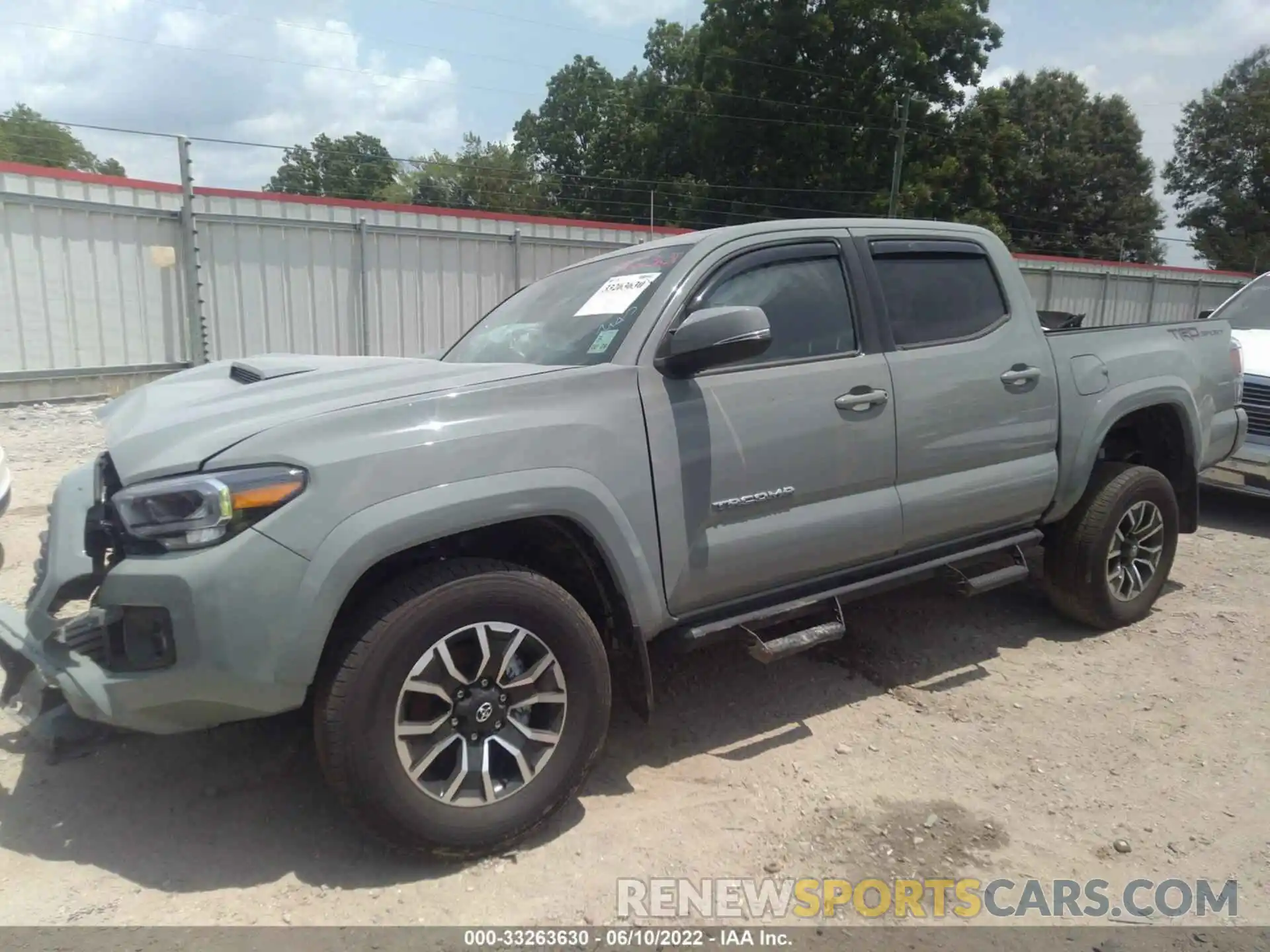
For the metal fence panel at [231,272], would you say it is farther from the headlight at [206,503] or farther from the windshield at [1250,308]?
the headlight at [206,503]

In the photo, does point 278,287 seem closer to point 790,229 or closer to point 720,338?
point 790,229

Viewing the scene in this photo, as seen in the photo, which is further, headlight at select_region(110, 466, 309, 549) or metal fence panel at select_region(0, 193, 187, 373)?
metal fence panel at select_region(0, 193, 187, 373)

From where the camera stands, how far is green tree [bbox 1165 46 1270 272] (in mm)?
42500

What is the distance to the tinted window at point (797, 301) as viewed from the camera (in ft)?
10.8

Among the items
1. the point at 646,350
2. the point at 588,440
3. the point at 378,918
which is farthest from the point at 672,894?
the point at 646,350

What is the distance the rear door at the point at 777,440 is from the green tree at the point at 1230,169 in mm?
47280

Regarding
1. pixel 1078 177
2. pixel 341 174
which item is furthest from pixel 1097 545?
pixel 341 174

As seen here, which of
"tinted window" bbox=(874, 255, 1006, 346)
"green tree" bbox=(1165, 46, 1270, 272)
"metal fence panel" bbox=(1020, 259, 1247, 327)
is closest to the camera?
"tinted window" bbox=(874, 255, 1006, 346)

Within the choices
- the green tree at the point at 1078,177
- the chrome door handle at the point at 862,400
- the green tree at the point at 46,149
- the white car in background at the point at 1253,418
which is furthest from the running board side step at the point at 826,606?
the green tree at the point at 1078,177

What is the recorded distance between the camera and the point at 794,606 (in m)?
3.27

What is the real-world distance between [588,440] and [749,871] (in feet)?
4.50

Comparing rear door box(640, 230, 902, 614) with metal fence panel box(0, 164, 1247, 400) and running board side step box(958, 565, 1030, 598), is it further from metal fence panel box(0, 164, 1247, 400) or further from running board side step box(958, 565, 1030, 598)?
metal fence panel box(0, 164, 1247, 400)

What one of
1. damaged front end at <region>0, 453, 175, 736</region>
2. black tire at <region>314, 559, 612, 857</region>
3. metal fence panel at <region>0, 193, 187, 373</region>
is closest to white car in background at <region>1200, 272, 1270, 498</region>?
black tire at <region>314, 559, 612, 857</region>

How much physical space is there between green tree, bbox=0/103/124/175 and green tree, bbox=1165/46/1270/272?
46.9 m
